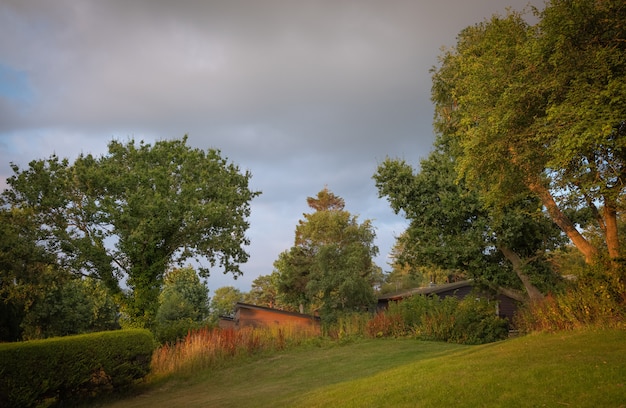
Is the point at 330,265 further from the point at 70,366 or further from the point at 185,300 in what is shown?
the point at 70,366

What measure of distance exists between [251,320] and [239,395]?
1118 inches

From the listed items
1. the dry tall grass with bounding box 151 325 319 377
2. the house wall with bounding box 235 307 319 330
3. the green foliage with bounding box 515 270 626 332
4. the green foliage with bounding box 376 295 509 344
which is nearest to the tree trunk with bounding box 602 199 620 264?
the green foliage with bounding box 515 270 626 332

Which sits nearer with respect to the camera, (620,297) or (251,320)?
(620,297)

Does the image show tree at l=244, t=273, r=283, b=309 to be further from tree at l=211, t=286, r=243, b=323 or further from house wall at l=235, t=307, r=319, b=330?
house wall at l=235, t=307, r=319, b=330

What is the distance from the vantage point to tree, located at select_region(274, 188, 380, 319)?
3606 cm

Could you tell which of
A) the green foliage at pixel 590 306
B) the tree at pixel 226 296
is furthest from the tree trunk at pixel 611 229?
the tree at pixel 226 296

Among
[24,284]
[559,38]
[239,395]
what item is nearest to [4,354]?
[239,395]

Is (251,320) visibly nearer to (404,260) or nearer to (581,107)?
(404,260)

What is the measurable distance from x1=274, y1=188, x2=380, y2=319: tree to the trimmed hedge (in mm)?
23655

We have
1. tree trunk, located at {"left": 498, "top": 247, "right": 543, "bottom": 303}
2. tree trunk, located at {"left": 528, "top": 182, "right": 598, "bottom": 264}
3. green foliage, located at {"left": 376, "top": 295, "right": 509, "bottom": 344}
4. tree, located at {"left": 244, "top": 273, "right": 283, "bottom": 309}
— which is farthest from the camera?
tree, located at {"left": 244, "top": 273, "right": 283, "bottom": 309}

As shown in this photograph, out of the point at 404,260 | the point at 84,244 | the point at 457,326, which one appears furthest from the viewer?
the point at 404,260

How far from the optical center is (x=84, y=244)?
2194cm

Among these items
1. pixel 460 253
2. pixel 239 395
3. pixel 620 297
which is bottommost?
pixel 239 395

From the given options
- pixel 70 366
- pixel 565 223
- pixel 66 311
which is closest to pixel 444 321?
pixel 565 223
